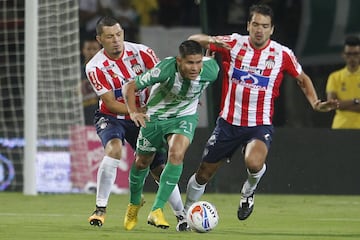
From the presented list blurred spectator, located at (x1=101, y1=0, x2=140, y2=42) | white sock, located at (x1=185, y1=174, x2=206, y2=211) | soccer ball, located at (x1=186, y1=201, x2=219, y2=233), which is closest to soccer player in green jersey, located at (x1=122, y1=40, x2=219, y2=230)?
soccer ball, located at (x1=186, y1=201, x2=219, y2=233)

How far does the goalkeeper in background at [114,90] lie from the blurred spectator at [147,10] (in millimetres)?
8057

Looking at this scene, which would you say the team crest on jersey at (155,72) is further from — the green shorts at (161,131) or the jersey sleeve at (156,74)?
the green shorts at (161,131)

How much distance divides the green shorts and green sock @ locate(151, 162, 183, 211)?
1.18 feet

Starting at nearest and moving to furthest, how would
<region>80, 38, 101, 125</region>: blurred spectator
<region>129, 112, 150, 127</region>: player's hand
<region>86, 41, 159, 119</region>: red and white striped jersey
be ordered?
1. <region>129, 112, 150, 127</region>: player's hand
2. <region>86, 41, 159, 119</region>: red and white striped jersey
3. <region>80, 38, 101, 125</region>: blurred spectator

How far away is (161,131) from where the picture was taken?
11.1 meters

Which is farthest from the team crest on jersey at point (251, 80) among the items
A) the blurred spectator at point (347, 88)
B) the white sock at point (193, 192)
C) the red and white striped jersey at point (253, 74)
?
the blurred spectator at point (347, 88)

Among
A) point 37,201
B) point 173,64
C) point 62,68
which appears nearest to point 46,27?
point 62,68

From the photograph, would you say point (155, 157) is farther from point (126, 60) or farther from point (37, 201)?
point (37, 201)

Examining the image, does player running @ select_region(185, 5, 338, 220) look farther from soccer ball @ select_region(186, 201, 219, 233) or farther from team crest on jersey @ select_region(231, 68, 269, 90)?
soccer ball @ select_region(186, 201, 219, 233)

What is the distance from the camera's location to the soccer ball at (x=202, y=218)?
10.6 metres

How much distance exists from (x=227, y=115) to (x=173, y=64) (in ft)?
5.21

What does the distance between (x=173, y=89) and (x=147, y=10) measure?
899cm

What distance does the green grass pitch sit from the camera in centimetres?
1048

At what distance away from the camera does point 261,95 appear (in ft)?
40.1
